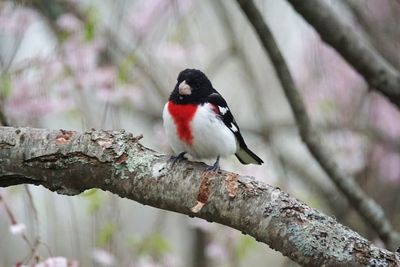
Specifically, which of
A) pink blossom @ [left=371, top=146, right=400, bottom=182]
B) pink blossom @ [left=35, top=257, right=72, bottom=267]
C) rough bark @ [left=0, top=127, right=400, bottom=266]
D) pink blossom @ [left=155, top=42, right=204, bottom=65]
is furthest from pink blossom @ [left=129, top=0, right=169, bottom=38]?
rough bark @ [left=0, top=127, right=400, bottom=266]

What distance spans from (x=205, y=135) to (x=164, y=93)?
1.85m

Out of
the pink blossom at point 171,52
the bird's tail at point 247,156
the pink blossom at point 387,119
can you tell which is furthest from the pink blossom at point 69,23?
the pink blossom at point 387,119

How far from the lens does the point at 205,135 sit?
2990 millimetres

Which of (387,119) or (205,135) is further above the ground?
(387,119)

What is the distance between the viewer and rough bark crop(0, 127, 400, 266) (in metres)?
2.07

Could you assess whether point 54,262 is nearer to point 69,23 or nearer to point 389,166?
point 69,23

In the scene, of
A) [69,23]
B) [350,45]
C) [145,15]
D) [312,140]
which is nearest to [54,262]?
[312,140]

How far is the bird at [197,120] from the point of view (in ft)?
9.79

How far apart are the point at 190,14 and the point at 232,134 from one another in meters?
2.19

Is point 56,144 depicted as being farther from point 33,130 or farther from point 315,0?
point 315,0

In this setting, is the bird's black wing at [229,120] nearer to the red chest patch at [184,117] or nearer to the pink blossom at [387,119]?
the red chest patch at [184,117]

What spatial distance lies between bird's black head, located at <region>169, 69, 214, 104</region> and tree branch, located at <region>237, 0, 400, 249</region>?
392mm

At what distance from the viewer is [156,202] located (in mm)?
2195

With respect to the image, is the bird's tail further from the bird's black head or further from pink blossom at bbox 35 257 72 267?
pink blossom at bbox 35 257 72 267
